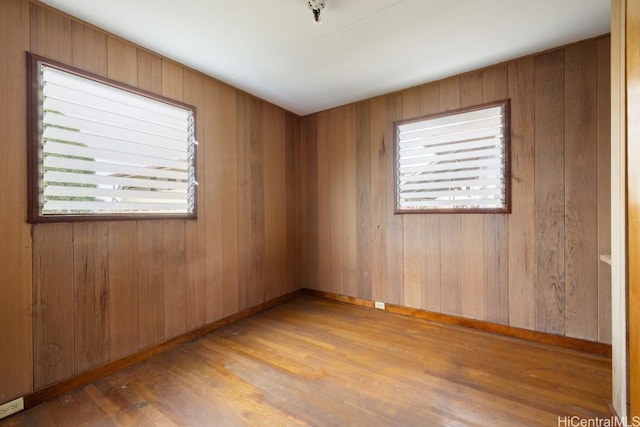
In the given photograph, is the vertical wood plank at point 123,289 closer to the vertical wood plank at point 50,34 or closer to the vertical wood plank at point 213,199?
the vertical wood plank at point 213,199

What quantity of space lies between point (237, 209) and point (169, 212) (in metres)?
0.72

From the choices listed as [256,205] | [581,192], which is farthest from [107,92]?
[581,192]

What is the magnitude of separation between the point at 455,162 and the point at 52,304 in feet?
10.8

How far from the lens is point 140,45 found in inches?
84.0

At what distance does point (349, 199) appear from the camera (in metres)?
3.43

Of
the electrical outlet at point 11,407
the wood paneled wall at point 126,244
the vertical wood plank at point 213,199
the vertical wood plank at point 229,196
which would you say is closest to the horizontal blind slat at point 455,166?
the wood paneled wall at point 126,244

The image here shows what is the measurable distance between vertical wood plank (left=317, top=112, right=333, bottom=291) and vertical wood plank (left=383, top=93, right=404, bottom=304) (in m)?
0.79

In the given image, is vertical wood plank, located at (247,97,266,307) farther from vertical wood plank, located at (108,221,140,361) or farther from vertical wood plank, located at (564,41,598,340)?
vertical wood plank, located at (564,41,598,340)

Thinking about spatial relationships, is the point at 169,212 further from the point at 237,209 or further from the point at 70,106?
the point at 70,106

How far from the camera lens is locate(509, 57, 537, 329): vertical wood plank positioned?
2355mm

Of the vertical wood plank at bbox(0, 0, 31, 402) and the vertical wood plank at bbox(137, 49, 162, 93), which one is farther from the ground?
the vertical wood plank at bbox(137, 49, 162, 93)

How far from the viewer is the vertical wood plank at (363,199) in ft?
10.7

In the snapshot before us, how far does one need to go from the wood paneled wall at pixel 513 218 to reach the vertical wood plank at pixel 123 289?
85.1 inches

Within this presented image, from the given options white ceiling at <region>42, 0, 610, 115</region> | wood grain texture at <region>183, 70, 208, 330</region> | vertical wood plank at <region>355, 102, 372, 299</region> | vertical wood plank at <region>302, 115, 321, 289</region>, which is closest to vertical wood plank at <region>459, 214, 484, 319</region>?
vertical wood plank at <region>355, 102, 372, 299</region>
